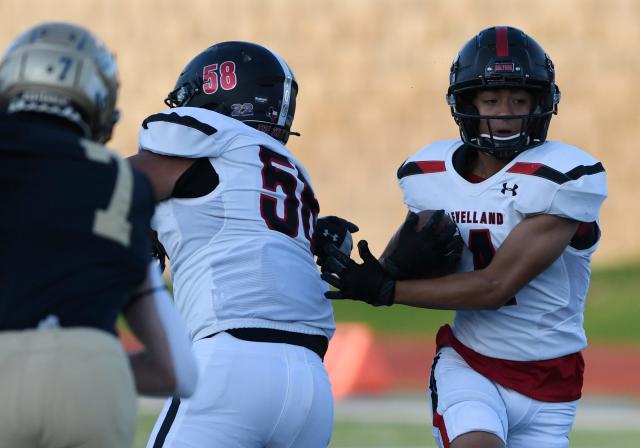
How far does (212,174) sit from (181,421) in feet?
2.62

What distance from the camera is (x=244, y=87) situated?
4.28 m

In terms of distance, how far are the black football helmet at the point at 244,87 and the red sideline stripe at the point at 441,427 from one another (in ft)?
3.82

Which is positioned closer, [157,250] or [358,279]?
[358,279]

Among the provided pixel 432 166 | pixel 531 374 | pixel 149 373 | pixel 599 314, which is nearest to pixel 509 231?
pixel 432 166

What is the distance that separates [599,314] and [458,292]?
37.4ft

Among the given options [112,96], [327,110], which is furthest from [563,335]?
[327,110]

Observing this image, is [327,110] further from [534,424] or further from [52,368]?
[52,368]

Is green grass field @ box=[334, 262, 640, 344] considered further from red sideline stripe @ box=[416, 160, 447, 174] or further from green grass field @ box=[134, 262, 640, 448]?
red sideline stripe @ box=[416, 160, 447, 174]

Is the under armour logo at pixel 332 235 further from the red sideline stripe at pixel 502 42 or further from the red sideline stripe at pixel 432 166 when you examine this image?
the red sideline stripe at pixel 502 42

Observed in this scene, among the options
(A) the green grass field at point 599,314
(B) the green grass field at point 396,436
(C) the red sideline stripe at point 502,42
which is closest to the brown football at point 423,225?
(C) the red sideline stripe at point 502,42

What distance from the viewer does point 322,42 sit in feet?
56.3

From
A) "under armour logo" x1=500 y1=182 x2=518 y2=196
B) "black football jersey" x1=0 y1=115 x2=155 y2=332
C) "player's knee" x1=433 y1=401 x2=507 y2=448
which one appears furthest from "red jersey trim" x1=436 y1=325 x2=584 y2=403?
"black football jersey" x1=0 y1=115 x2=155 y2=332

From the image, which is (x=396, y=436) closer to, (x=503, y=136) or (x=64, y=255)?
(x=503, y=136)

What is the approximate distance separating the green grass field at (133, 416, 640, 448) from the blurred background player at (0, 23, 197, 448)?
5270 millimetres
